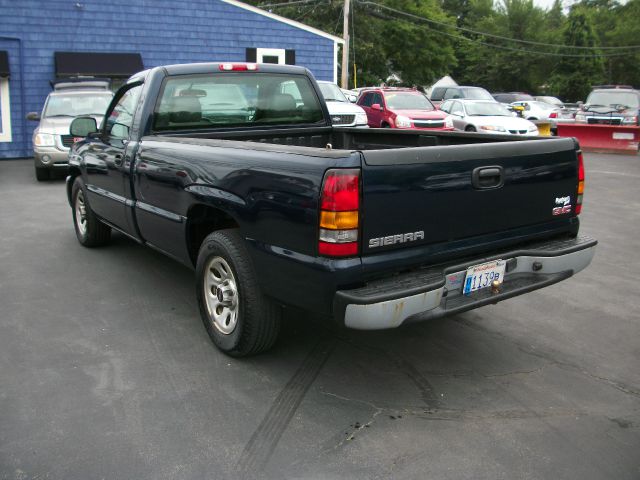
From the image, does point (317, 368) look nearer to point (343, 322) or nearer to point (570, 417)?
point (343, 322)

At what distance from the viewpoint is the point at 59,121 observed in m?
12.4

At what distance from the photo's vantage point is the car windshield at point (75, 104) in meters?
13.0

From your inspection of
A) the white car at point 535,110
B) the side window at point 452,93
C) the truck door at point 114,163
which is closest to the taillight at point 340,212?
the truck door at point 114,163

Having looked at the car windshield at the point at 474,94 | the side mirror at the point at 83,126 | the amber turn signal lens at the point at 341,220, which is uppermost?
the car windshield at the point at 474,94

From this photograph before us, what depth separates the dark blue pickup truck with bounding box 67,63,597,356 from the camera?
3133 mm

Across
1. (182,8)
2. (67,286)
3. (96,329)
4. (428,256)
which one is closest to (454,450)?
(428,256)

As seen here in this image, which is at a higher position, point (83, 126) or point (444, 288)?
point (83, 126)

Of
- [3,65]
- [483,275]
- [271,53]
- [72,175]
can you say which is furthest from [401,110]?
[483,275]

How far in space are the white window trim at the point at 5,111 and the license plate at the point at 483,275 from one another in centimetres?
1721

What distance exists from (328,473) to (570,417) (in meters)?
1.42

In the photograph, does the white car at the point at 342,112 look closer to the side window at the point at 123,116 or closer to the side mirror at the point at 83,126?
the side mirror at the point at 83,126

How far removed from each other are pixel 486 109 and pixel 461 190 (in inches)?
634

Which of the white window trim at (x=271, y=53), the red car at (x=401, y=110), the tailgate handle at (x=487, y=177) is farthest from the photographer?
the white window trim at (x=271, y=53)

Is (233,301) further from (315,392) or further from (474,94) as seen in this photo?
(474,94)
